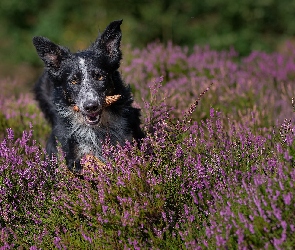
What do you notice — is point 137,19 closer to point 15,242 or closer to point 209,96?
point 209,96

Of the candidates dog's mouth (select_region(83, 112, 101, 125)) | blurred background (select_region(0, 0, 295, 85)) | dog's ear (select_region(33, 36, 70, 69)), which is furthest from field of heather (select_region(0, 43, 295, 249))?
blurred background (select_region(0, 0, 295, 85))

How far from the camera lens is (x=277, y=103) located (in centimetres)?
719

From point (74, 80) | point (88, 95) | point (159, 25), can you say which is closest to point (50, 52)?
point (74, 80)

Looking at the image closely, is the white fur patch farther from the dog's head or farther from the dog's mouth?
the dog's mouth

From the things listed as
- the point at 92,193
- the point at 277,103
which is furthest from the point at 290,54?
the point at 92,193

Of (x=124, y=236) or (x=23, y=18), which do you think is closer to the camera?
(x=124, y=236)

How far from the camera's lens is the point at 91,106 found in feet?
15.0

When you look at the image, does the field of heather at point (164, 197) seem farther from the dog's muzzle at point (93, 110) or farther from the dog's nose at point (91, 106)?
the dog's nose at point (91, 106)

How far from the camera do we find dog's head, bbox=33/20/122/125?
186 inches

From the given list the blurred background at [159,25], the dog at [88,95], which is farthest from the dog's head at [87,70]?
the blurred background at [159,25]

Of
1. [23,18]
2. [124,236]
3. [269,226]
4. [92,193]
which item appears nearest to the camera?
[269,226]

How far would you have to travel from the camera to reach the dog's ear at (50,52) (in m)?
5.14

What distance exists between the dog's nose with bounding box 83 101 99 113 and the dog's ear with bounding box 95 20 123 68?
72 cm

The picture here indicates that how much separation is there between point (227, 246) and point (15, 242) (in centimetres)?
163
